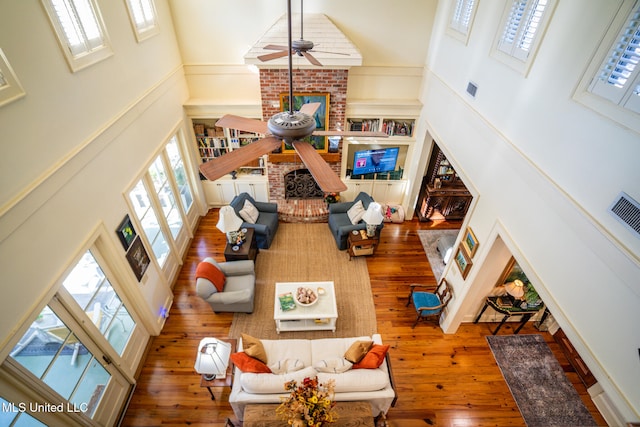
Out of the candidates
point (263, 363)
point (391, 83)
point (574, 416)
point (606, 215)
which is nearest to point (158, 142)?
point (263, 363)

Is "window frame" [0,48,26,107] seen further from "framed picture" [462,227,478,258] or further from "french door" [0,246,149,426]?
"framed picture" [462,227,478,258]

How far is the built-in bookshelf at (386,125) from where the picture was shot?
674 cm

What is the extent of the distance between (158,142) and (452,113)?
4.85 meters

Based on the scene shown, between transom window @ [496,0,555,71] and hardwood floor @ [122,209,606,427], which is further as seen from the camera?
hardwood floor @ [122,209,606,427]

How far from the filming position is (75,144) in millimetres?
3227

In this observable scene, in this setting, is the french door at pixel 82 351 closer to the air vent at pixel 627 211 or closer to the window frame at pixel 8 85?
the window frame at pixel 8 85

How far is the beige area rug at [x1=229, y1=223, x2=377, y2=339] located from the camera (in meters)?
5.01

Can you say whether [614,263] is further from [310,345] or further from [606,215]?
[310,345]

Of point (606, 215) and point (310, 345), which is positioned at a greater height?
point (606, 215)

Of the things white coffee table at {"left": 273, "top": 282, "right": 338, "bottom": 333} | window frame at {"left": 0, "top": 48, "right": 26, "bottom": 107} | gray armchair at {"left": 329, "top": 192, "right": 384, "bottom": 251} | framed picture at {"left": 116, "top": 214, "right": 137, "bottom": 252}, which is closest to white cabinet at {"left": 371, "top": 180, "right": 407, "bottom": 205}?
gray armchair at {"left": 329, "top": 192, "right": 384, "bottom": 251}

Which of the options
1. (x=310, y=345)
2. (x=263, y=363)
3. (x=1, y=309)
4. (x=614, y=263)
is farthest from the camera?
(x=310, y=345)

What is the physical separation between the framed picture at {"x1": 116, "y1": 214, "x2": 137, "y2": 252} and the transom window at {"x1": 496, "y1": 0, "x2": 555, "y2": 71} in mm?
5067

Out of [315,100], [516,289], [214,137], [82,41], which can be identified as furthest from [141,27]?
[516,289]

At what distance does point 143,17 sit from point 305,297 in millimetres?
5093
